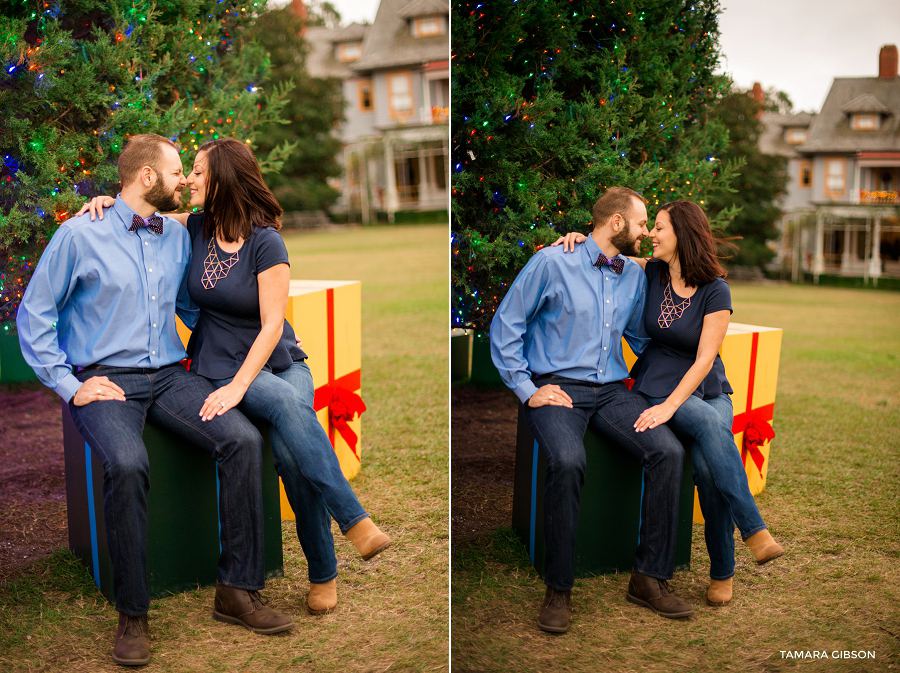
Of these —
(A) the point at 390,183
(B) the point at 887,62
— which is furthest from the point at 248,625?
(A) the point at 390,183

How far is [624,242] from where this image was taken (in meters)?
3.14

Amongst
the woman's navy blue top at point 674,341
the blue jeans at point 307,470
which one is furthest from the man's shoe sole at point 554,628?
the woman's navy blue top at point 674,341

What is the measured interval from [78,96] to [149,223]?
148 centimetres

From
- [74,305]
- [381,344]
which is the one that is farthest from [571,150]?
[381,344]

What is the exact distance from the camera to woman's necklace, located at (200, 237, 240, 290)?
289 cm

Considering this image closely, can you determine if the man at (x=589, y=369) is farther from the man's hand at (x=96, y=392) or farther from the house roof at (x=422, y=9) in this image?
the house roof at (x=422, y=9)

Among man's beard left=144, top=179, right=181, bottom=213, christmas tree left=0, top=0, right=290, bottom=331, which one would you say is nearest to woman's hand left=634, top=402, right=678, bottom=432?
man's beard left=144, top=179, right=181, bottom=213

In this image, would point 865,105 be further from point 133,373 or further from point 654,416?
point 133,373

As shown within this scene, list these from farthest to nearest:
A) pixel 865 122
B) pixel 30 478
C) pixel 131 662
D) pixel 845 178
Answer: pixel 845 178, pixel 865 122, pixel 30 478, pixel 131 662

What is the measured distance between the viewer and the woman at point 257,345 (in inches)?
109

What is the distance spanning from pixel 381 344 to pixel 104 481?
5.64 m

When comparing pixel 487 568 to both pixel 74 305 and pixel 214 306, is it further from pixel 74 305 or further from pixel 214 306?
pixel 74 305

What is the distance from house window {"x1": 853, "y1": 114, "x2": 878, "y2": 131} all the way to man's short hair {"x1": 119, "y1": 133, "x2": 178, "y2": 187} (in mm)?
6970

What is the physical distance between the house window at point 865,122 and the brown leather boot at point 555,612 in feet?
21.8
